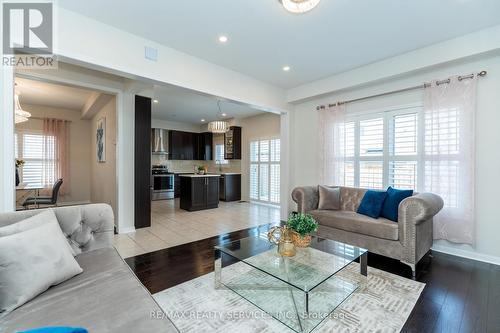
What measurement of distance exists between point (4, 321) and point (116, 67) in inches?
98.0

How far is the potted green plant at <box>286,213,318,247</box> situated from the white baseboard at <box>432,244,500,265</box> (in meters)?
2.35

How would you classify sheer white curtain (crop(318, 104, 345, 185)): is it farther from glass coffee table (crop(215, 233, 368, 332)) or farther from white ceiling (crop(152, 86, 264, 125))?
glass coffee table (crop(215, 233, 368, 332))

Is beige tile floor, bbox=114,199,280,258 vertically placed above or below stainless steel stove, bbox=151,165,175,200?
below

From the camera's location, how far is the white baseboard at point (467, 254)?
2.77 m

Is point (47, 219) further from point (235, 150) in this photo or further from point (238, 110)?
point (235, 150)

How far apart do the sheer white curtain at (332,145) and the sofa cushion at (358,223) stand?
948 mm

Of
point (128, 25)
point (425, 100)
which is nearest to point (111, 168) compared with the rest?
point (128, 25)

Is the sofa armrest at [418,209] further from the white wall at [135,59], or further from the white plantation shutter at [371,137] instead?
the white wall at [135,59]

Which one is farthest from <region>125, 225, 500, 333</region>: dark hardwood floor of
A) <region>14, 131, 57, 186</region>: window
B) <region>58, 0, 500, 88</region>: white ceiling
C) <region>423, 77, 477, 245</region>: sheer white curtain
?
<region>14, 131, 57, 186</region>: window

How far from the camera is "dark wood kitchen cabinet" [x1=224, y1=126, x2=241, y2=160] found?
7.53 meters

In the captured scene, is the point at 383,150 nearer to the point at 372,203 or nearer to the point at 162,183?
the point at 372,203

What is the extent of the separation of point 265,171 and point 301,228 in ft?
16.2

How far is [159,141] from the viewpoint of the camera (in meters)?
7.88

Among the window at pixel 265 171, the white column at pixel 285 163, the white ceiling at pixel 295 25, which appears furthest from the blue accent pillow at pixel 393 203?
the window at pixel 265 171
